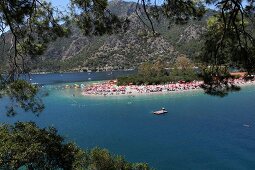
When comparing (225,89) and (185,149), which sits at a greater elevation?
(225,89)

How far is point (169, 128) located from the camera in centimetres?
3503

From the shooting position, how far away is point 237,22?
977 centimetres

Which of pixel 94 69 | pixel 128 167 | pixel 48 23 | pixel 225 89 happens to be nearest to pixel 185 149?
pixel 128 167

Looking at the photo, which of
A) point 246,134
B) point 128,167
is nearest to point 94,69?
point 246,134

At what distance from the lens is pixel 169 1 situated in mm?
9000

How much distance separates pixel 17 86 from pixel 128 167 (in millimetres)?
6126

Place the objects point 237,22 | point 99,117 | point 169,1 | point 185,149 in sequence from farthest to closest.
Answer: point 99,117
point 185,149
point 237,22
point 169,1

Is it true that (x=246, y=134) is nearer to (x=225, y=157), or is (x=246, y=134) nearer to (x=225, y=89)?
(x=225, y=157)

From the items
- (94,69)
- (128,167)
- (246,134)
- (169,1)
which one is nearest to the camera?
(169,1)

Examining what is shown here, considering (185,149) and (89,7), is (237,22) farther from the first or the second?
(185,149)

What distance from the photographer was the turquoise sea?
82.4ft

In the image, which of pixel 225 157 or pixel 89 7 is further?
pixel 225 157

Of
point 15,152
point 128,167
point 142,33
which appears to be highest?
point 142,33

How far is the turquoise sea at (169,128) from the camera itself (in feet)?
82.4
